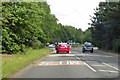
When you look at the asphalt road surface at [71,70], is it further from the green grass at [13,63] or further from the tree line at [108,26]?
the tree line at [108,26]

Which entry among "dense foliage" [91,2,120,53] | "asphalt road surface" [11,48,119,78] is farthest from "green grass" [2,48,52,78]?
"dense foliage" [91,2,120,53]

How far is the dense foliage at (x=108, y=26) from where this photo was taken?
37.5 m

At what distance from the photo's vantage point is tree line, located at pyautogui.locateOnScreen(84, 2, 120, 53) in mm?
37469

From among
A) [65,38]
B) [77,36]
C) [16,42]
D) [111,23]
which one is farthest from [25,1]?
[77,36]

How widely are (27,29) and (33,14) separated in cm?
201

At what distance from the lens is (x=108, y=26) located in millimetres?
41344

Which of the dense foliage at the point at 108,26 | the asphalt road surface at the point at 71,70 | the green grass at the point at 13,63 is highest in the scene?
the dense foliage at the point at 108,26

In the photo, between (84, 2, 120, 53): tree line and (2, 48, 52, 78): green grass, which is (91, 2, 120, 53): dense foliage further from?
(2, 48, 52, 78): green grass

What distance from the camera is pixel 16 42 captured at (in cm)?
2522

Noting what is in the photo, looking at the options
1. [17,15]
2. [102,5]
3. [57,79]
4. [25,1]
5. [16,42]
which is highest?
[102,5]

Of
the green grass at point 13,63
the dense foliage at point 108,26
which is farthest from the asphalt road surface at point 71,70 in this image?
the dense foliage at point 108,26

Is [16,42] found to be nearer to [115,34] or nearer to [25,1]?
[25,1]

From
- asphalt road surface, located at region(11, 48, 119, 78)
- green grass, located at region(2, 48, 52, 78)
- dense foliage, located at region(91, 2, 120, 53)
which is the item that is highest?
dense foliage, located at region(91, 2, 120, 53)

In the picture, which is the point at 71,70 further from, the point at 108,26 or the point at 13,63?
the point at 108,26
